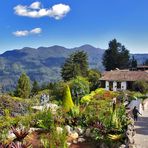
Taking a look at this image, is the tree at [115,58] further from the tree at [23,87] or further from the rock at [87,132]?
the rock at [87,132]

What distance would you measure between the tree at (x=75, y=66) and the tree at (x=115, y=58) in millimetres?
8147

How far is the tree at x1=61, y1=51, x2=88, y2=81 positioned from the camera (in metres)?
82.5

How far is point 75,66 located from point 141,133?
66716 mm

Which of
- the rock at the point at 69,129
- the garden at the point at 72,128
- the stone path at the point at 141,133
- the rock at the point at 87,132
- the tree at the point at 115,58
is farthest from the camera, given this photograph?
the tree at the point at 115,58

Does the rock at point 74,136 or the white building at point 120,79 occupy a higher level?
the white building at point 120,79

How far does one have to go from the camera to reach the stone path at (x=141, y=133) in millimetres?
14117

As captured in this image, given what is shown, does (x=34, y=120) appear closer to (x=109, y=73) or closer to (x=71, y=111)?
(x=71, y=111)

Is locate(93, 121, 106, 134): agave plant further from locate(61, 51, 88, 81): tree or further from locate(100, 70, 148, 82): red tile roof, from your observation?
locate(61, 51, 88, 81): tree

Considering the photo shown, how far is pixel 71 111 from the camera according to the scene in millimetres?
17391

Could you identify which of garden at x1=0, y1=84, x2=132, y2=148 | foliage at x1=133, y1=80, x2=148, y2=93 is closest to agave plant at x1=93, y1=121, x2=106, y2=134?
garden at x1=0, y1=84, x2=132, y2=148

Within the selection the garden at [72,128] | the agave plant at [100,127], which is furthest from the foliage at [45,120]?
the agave plant at [100,127]

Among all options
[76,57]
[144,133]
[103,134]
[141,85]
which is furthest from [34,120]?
[76,57]

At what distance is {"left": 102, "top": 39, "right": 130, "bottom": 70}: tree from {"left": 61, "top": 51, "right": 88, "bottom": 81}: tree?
815 centimetres

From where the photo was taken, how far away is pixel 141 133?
656 inches
